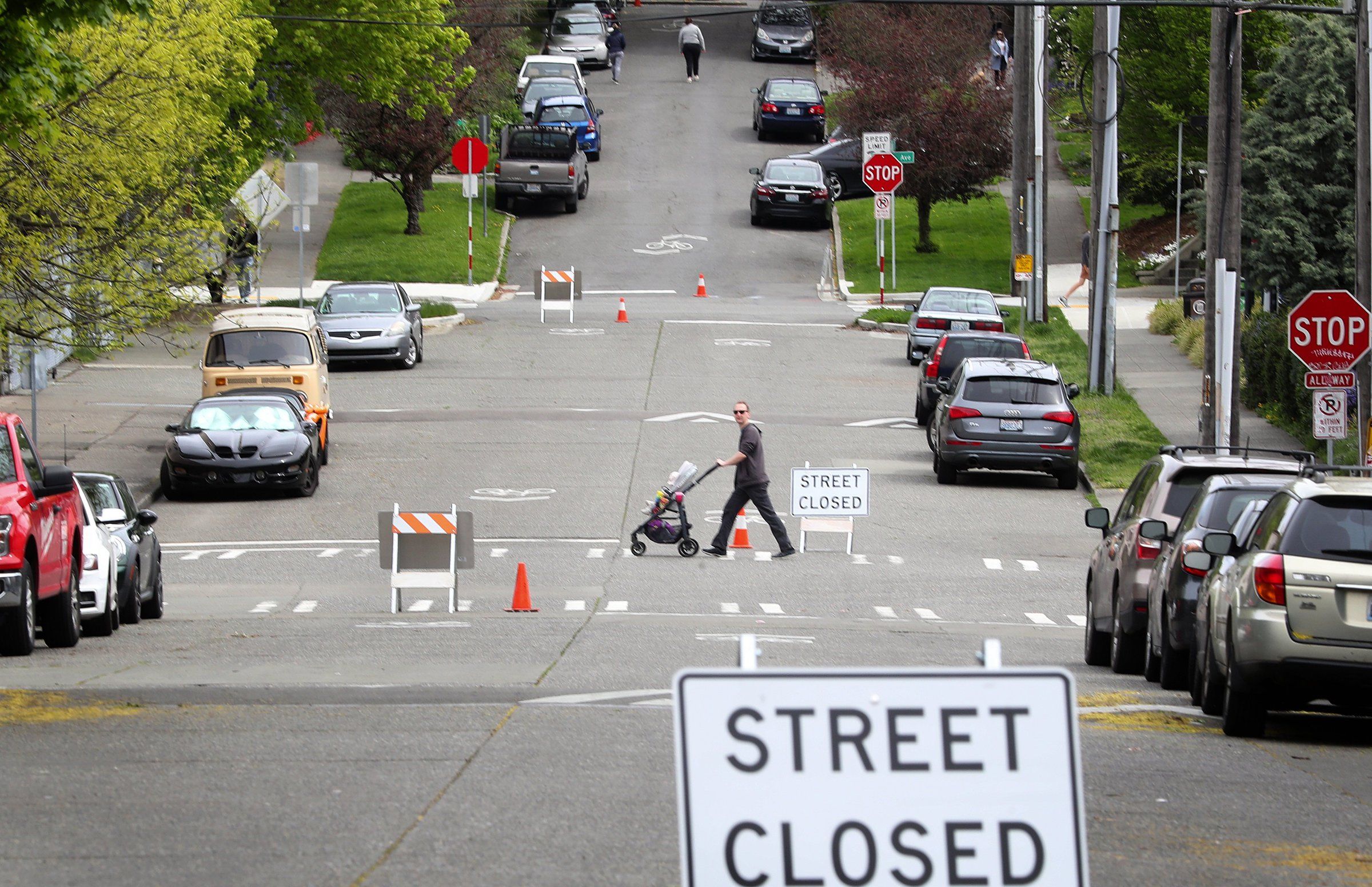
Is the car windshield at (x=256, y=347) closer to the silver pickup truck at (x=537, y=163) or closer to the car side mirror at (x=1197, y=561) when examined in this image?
the car side mirror at (x=1197, y=561)

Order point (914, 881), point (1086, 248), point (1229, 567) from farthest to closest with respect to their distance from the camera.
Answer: point (1086, 248)
point (1229, 567)
point (914, 881)

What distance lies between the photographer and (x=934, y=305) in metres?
38.3

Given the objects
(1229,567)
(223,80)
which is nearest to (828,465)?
(223,80)

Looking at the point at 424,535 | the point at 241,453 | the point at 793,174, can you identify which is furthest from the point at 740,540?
the point at 793,174

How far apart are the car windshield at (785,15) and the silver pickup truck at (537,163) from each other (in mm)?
21600

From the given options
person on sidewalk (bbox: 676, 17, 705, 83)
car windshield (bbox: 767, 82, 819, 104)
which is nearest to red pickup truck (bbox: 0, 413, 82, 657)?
car windshield (bbox: 767, 82, 819, 104)

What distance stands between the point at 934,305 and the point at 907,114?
14.8 metres

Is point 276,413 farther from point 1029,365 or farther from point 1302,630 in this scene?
point 1302,630

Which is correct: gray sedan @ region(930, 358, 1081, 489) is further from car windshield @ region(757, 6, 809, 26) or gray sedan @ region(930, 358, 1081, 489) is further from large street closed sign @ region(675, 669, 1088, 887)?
car windshield @ region(757, 6, 809, 26)

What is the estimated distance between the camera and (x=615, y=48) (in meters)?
71.7

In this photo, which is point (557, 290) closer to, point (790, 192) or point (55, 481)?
point (790, 192)

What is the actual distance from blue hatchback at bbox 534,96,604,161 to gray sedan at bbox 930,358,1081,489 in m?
31.3

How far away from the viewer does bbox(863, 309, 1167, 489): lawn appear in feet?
94.5

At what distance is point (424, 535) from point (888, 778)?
14607mm
